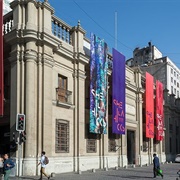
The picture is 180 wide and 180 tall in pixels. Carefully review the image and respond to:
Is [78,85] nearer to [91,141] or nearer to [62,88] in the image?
[62,88]

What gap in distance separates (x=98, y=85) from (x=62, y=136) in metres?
5.63

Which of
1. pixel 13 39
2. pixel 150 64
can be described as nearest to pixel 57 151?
pixel 13 39

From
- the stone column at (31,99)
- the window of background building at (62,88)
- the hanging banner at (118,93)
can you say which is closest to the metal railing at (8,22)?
the stone column at (31,99)

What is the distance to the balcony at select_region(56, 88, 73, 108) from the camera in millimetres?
23734

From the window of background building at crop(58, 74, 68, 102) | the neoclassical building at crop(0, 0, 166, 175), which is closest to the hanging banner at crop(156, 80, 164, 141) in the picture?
the neoclassical building at crop(0, 0, 166, 175)

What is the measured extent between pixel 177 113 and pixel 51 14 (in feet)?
119

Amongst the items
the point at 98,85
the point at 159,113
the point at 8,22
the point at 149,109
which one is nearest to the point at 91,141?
the point at 98,85

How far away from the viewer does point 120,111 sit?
30.8 m

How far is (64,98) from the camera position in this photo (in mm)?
24672

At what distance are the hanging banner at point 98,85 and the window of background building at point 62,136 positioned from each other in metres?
2.37

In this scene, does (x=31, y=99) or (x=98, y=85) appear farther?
(x=98, y=85)

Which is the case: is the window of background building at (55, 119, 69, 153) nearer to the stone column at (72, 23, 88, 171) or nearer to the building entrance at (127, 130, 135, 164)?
the stone column at (72, 23, 88, 171)

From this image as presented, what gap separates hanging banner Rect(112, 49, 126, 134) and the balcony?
5.57m

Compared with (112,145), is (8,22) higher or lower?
higher
